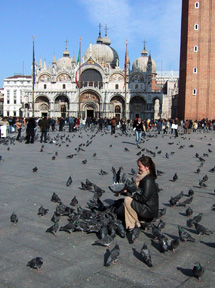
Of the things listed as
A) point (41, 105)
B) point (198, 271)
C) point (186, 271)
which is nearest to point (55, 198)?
point (186, 271)

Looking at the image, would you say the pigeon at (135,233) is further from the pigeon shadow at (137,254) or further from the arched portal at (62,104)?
the arched portal at (62,104)

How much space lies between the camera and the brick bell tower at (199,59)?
1651 inches

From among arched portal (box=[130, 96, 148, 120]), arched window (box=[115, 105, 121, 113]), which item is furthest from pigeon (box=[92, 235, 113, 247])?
arched window (box=[115, 105, 121, 113])

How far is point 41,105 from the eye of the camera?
6016cm

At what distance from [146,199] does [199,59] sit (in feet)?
136

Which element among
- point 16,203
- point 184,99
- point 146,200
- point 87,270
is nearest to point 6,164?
point 16,203

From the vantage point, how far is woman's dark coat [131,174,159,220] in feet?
14.2

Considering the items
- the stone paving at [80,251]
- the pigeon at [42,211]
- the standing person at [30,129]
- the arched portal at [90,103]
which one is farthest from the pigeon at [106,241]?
the arched portal at [90,103]

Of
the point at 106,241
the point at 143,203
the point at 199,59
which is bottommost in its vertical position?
the point at 106,241

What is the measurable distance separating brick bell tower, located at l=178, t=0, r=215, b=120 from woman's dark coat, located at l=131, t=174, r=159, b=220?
40.3 meters

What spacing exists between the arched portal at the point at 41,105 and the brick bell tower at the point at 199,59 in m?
26.0

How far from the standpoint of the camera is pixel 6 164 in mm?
9719

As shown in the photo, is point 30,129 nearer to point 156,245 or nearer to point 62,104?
point 156,245

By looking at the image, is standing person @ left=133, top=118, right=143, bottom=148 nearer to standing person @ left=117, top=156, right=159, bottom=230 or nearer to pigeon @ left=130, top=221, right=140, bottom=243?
standing person @ left=117, top=156, right=159, bottom=230
